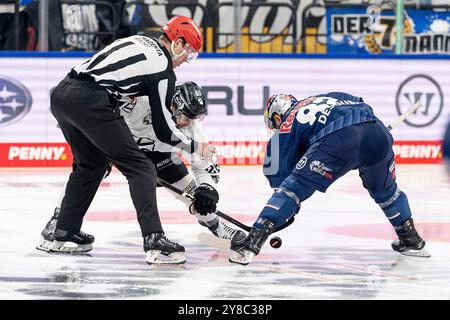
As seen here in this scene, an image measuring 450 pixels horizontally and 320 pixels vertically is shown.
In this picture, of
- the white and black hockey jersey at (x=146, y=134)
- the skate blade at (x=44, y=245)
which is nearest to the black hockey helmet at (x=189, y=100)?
the white and black hockey jersey at (x=146, y=134)

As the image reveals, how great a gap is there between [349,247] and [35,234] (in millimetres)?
2191

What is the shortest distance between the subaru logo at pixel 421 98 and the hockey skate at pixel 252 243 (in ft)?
23.1

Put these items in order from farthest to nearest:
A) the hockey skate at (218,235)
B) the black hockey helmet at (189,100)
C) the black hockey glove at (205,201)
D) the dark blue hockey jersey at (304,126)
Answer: the hockey skate at (218,235)
the black hockey helmet at (189,100)
the black hockey glove at (205,201)
the dark blue hockey jersey at (304,126)

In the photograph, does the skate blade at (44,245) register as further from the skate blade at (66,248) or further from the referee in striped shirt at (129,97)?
the referee in striped shirt at (129,97)

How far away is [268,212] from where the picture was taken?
7.17m

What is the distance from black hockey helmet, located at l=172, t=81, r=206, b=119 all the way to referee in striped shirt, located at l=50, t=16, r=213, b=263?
0.59 ft

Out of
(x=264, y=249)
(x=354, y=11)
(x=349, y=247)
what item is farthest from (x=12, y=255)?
(x=354, y=11)

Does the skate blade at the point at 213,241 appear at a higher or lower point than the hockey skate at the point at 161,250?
lower

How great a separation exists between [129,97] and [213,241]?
3.81 ft

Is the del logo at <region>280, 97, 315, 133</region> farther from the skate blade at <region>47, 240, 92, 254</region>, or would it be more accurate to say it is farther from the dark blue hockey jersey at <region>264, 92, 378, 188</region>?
the skate blade at <region>47, 240, 92, 254</region>

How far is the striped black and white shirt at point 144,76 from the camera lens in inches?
283

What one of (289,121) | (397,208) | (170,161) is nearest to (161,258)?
(170,161)

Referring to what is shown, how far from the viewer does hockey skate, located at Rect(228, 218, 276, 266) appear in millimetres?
7176

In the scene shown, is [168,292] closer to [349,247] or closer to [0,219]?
[349,247]
